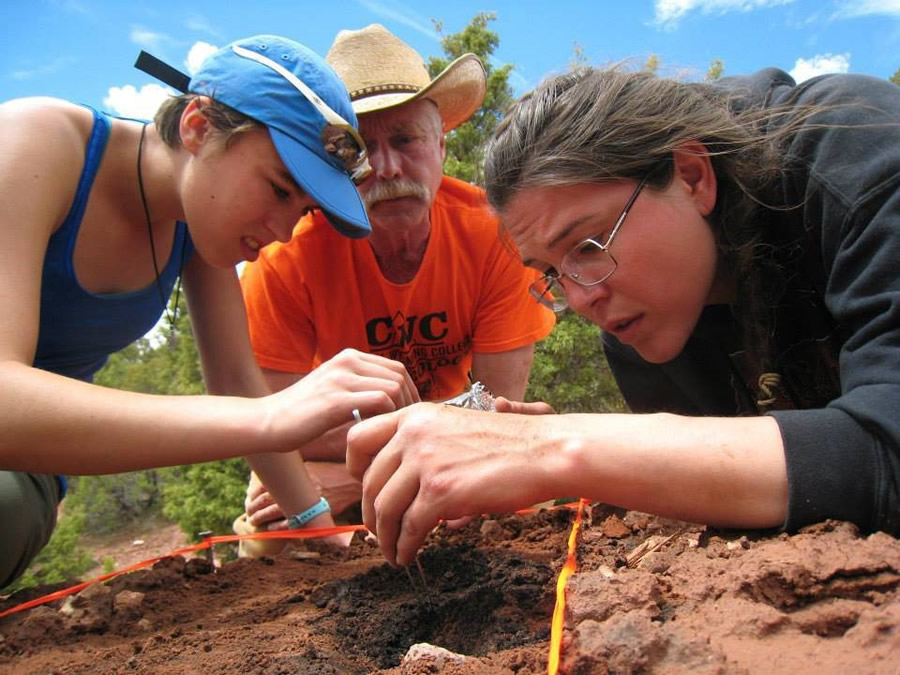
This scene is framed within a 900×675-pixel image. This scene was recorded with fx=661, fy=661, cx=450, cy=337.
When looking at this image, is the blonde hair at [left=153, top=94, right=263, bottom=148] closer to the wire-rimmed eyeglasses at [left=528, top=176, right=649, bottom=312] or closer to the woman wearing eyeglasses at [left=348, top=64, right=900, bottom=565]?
the woman wearing eyeglasses at [left=348, top=64, right=900, bottom=565]

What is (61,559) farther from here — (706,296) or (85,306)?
(706,296)

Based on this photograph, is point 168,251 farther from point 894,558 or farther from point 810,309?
point 894,558

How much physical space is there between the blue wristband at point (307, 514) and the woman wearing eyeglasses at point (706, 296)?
3.79 feet

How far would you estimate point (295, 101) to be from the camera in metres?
1.93

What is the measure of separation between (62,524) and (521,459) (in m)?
8.64

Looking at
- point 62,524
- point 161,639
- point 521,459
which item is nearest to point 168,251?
point 161,639

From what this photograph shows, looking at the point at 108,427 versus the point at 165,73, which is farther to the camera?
the point at 165,73

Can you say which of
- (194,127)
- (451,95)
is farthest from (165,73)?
(451,95)

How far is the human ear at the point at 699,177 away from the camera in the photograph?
1618 millimetres

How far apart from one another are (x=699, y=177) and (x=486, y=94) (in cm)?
568

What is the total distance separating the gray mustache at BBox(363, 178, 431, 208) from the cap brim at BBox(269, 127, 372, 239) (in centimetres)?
54

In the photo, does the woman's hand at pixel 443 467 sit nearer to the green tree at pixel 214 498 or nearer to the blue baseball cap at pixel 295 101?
the blue baseball cap at pixel 295 101

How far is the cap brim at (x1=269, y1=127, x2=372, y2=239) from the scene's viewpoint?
192cm

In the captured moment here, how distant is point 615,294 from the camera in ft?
5.37
